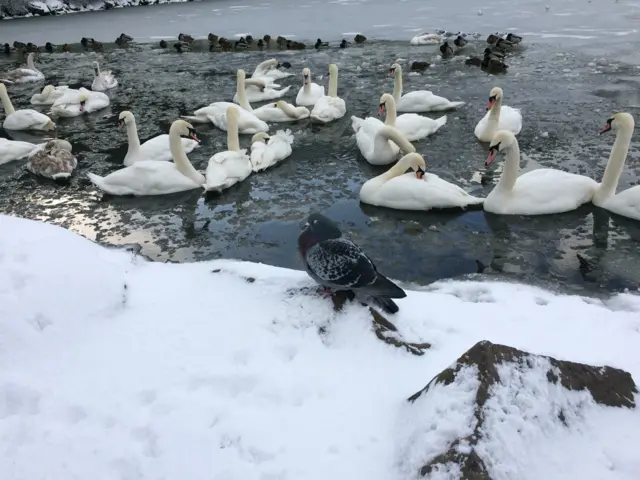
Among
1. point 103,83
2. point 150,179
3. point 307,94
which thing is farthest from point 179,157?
point 103,83

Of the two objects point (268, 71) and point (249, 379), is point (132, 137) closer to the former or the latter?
point (249, 379)

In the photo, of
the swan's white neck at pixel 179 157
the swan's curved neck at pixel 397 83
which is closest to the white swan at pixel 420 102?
the swan's curved neck at pixel 397 83

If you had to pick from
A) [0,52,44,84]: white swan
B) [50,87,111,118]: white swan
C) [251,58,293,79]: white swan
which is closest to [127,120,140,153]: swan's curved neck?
[50,87,111,118]: white swan

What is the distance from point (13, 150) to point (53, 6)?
132 feet

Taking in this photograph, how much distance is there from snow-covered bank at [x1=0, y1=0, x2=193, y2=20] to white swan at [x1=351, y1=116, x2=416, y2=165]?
138ft

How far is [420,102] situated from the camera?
466 inches

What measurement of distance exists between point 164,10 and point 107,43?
59.3 ft

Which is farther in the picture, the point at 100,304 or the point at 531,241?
the point at 531,241

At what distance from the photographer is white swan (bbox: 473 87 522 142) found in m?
9.52

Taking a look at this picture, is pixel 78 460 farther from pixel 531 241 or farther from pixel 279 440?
pixel 531 241

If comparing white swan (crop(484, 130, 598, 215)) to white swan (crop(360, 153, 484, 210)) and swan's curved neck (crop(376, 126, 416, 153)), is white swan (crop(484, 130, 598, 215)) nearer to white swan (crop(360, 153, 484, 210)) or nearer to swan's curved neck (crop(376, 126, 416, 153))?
white swan (crop(360, 153, 484, 210))

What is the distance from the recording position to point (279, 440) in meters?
2.95

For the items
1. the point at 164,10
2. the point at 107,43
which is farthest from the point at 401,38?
the point at 164,10

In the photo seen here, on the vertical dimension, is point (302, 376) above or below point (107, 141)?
above
